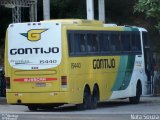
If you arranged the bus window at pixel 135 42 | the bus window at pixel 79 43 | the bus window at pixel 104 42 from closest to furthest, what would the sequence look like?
the bus window at pixel 79 43 < the bus window at pixel 104 42 < the bus window at pixel 135 42

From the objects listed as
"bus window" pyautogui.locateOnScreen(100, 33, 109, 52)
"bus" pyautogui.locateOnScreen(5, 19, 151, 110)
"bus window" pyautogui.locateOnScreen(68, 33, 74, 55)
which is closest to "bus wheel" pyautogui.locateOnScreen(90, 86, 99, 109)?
"bus" pyautogui.locateOnScreen(5, 19, 151, 110)

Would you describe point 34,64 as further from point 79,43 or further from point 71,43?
point 79,43

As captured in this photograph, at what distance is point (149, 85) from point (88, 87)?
6563 millimetres

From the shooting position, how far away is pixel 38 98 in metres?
22.9

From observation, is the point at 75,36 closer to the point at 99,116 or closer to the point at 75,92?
the point at 75,92

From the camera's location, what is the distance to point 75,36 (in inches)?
922

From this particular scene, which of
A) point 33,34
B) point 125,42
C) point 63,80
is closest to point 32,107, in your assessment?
point 63,80

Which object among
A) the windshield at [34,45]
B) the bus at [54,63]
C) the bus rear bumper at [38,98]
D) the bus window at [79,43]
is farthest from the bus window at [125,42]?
the bus rear bumper at [38,98]

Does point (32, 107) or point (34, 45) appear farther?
point (32, 107)

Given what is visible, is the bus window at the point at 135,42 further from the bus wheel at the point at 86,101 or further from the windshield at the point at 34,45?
the windshield at the point at 34,45

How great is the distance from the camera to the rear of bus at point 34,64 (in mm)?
22594

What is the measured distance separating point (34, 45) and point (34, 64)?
25.7 inches

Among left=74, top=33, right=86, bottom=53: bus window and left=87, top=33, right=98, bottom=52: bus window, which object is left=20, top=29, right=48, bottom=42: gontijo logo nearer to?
left=74, top=33, right=86, bottom=53: bus window

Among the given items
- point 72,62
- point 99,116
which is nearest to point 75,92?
point 72,62
